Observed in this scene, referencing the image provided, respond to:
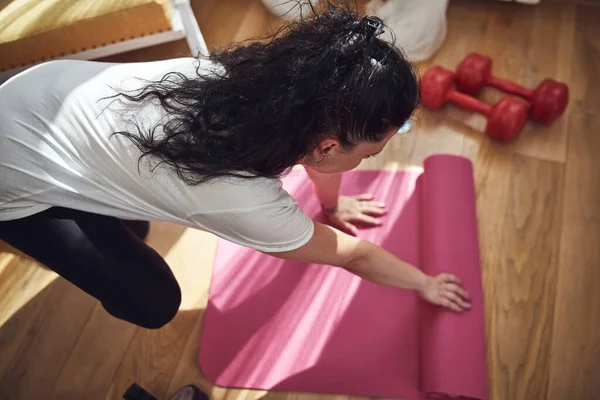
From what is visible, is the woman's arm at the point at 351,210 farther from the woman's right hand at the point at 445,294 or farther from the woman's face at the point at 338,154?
the woman's face at the point at 338,154

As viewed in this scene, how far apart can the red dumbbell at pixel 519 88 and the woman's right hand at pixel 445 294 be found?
24.9 inches

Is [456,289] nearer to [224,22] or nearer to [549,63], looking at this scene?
[549,63]

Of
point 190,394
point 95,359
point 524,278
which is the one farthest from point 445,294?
point 95,359

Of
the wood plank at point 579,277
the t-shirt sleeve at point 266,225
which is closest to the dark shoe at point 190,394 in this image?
the t-shirt sleeve at point 266,225

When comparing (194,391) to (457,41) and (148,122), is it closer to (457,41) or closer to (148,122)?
(148,122)

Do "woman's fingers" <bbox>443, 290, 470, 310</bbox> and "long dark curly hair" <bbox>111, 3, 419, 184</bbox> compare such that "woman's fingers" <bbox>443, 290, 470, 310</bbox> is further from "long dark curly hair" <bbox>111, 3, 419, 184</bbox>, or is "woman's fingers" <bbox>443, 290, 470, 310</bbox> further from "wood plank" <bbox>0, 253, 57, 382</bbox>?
"wood plank" <bbox>0, 253, 57, 382</bbox>

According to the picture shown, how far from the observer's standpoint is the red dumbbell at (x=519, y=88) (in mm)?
1381

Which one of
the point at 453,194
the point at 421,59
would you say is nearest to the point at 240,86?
the point at 453,194

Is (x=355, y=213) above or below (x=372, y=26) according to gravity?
below

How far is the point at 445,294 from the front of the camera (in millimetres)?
1050

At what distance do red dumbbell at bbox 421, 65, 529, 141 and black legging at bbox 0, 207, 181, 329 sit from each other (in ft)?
2.87

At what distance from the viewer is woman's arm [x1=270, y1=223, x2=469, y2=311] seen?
2.91ft

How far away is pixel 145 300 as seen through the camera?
1032 millimetres

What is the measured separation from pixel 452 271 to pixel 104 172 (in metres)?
0.71
